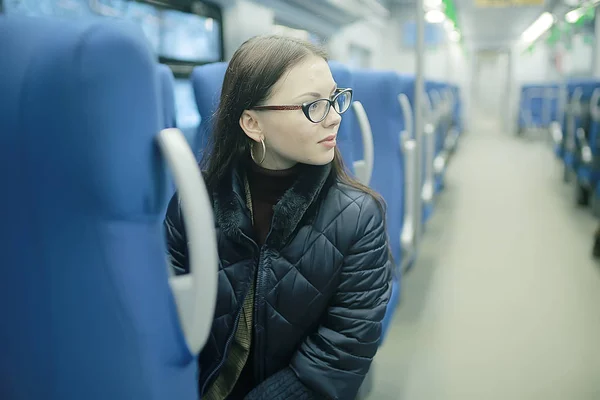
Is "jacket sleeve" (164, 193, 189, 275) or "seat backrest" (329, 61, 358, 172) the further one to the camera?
"seat backrest" (329, 61, 358, 172)

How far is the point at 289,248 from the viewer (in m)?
1.08

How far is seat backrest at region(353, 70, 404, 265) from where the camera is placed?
2084 millimetres

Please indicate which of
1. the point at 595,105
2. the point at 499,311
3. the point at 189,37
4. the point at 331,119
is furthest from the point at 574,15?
the point at 331,119

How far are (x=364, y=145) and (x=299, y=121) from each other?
73 cm

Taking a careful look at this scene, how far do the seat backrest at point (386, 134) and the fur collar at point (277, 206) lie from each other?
0.97 m

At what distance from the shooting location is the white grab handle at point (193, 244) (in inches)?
25.8

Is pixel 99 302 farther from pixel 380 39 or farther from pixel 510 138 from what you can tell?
pixel 510 138

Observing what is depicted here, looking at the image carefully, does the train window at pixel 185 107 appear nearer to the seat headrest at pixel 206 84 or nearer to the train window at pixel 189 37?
the seat headrest at pixel 206 84

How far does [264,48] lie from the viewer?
1.00 meters

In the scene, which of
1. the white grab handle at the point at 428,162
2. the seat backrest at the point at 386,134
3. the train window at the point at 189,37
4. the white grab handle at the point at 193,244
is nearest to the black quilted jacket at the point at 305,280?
the white grab handle at the point at 193,244

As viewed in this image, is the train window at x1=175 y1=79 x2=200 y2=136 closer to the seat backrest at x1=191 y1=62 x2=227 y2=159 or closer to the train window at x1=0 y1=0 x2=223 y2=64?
the seat backrest at x1=191 y1=62 x2=227 y2=159

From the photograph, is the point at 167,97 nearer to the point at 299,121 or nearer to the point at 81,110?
the point at 299,121

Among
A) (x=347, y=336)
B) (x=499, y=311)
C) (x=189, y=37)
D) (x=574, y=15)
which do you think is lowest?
(x=499, y=311)

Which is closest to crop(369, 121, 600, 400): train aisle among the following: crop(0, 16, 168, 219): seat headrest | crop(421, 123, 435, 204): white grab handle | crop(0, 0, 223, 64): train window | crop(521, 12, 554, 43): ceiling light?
crop(421, 123, 435, 204): white grab handle
